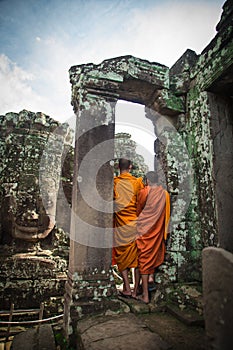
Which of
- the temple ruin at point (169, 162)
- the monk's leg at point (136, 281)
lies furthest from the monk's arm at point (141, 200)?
the monk's leg at point (136, 281)

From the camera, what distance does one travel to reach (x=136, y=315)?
264cm

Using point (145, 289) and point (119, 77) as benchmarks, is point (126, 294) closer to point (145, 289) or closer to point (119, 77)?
point (145, 289)

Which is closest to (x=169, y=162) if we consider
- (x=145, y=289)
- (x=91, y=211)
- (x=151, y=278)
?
(x=91, y=211)

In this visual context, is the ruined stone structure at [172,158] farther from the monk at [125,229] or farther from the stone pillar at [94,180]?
the monk at [125,229]

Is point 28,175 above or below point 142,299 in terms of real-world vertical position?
above

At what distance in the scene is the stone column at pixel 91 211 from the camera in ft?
8.61

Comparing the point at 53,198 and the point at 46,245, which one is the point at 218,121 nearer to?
the point at 53,198

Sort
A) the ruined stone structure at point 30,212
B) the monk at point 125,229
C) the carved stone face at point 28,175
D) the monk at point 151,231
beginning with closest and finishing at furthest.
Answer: the monk at point 151,231
the monk at point 125,229
the ruined stone structure at point 30,212
the carved stone face at point 28,175

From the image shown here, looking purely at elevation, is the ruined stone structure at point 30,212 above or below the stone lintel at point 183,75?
below

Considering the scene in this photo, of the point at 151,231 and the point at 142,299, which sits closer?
the point at 142,299

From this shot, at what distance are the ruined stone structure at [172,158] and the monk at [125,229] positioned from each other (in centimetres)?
34

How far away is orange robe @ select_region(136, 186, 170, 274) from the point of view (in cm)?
309

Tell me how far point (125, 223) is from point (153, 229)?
1.33 feet

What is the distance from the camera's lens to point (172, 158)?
11.2ft
